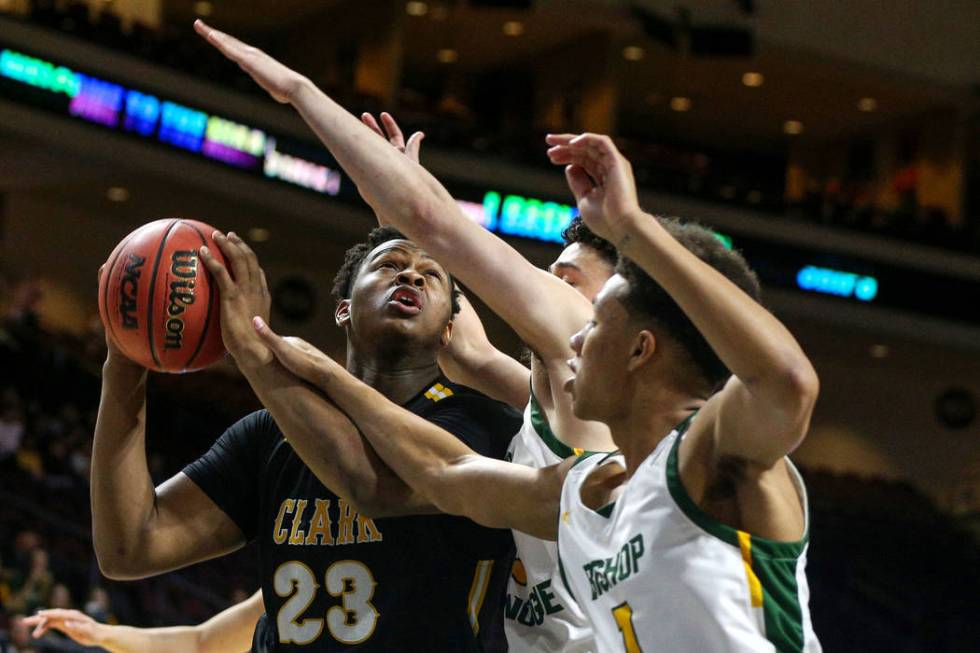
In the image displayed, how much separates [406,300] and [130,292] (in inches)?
26.4

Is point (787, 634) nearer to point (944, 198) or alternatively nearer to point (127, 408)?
point (127, 408)

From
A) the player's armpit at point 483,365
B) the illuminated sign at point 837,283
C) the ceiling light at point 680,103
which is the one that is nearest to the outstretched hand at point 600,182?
the player's armpit at point 483,365

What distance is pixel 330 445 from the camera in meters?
3.00

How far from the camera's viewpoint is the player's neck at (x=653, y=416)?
2.45m

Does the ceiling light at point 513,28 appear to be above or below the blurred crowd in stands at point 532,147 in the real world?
above

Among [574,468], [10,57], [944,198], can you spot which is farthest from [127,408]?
[944,198]

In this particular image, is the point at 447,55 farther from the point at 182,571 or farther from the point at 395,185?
the point at 395,185

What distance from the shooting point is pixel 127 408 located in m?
3.35

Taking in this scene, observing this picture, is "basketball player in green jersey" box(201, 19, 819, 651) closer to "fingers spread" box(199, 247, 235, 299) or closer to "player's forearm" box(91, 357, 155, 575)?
"fingers spread" box(199, 247, 235, 299)

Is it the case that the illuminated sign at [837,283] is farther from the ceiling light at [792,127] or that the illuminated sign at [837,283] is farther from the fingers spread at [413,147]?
the fingers spread at [413,147]

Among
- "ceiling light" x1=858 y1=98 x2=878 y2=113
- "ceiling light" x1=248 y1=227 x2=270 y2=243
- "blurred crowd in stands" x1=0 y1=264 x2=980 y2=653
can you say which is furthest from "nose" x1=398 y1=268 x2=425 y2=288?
"ceiling light" x1=858 y1=98 x2=878 y2=113

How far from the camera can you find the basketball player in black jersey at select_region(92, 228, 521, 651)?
3.06m

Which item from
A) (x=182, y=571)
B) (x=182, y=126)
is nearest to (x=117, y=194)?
(x=182, y=126)

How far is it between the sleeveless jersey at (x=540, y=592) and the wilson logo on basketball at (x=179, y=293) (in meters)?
0.91
